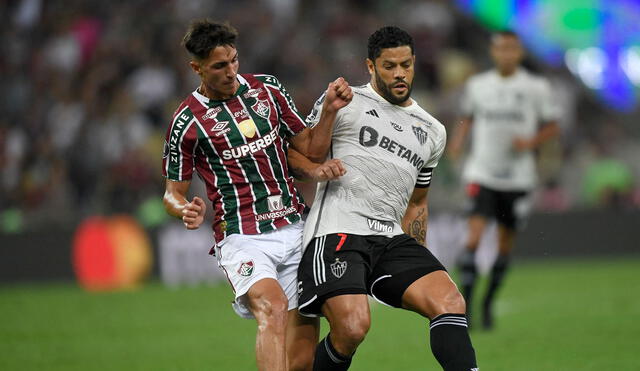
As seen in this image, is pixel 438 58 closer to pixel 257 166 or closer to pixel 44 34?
pixel 44 34

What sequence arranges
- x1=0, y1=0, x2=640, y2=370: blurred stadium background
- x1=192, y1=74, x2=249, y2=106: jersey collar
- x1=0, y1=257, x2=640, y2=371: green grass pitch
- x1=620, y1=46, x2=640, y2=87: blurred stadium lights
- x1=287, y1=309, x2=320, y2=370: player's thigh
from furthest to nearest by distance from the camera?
x1=620, y1=46, x2=640, y2=87: blurred stadium lights
x1=0, y1=0, x2=640, y2=370: blurred stadium background
x1=0, y1=257, x2=640, y2=371: green grass pitch
x1=287, y1=309, x2=320, y2=370: player's thigh
x1=192, y1=74, x2=249, y2=106: jersey collar

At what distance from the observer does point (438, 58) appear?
19.0 m

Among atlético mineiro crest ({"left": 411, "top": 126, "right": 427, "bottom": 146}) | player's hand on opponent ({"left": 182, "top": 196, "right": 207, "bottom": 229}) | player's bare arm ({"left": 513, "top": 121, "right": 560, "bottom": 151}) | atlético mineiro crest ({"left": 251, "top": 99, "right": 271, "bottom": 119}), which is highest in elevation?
atlético mineiro crest ({"left": 251, "top": 99, "right": 271, "bottom": 119})

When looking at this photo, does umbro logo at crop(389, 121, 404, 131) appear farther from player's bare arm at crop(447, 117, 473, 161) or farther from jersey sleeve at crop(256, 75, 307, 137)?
player's bare arm at crop(447, 117, 473, 161)

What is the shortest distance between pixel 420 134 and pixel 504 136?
177 inches

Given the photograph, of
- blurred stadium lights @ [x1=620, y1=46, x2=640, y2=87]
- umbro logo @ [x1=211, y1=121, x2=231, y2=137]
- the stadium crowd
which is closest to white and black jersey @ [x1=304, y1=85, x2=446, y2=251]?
umbro logo @ [x1=211, y1=121, x2=231, y2=137]

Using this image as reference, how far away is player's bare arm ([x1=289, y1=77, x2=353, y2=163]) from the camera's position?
6.10 meters

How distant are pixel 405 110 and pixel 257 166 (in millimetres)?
1041

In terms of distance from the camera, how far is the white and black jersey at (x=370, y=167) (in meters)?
6.43

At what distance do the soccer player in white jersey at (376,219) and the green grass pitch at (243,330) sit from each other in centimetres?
201

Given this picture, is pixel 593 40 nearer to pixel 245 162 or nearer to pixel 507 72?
pixel 507 72

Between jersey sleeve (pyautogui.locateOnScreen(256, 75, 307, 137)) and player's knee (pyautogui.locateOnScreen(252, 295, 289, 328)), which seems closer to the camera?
player's knee (pyautogui.locateOnScreen(252, 295, 289, 328))

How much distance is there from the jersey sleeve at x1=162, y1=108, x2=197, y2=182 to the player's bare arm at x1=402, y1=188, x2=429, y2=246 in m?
1.47

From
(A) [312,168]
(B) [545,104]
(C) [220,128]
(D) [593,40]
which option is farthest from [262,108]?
(D) [593,40]
